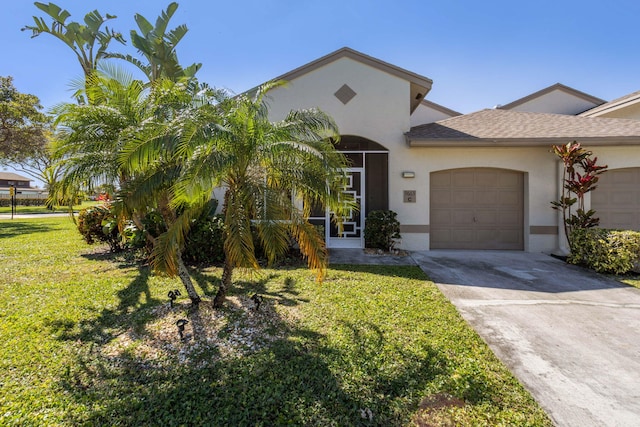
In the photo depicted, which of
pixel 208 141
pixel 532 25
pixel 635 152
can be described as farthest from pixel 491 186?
pixel 208 141

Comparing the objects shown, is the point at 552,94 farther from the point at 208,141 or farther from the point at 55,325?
the point at 55,325

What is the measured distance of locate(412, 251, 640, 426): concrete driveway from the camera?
10.1 feet

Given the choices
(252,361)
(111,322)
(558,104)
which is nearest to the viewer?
(252,361)

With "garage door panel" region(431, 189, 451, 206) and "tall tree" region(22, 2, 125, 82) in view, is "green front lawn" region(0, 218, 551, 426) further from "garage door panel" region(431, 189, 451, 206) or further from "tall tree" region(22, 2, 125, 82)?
"tall tree" region(22, 2, 125, 82)

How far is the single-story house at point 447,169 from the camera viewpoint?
10062mm

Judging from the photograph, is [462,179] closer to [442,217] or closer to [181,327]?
[442,217]

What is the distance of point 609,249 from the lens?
7.59 metres

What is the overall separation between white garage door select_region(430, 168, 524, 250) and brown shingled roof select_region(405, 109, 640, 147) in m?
1.17

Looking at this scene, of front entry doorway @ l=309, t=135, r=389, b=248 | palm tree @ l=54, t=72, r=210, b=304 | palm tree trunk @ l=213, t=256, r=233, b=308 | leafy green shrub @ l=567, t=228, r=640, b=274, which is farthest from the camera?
front entry doorway @ l=309, t=135, r=389, b=248

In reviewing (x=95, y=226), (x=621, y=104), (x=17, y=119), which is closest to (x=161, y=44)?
(x=95, y=226)

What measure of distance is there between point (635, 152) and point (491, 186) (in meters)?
4.28

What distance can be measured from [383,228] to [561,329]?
5.76m

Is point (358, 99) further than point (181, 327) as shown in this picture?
Yes

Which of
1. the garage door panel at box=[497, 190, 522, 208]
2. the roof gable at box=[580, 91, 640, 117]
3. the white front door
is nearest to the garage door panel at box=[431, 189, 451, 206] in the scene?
the garage door panel at box=[497, 190, 522, 208]
